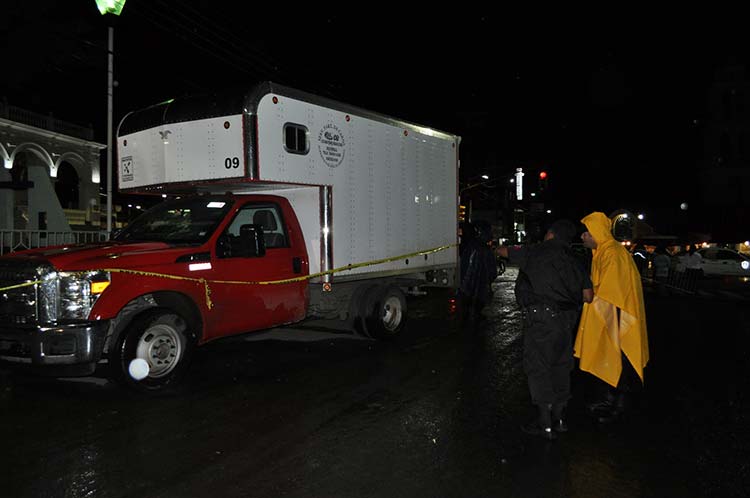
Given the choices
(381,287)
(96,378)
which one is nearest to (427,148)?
(381,287)

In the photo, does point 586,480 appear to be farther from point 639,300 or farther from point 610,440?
point 639,300

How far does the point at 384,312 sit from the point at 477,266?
2.06 metres

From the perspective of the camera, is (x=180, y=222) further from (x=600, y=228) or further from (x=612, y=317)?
(x=612, y=317)

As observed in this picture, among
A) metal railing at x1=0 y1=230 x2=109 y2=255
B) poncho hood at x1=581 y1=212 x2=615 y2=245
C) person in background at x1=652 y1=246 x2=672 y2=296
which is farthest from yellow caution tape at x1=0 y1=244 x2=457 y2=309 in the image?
person in background at x1=652 y1=246 x2=672 y2=296

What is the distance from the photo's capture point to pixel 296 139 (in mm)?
7211

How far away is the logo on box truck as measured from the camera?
7637mm

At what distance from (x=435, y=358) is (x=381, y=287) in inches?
62.3

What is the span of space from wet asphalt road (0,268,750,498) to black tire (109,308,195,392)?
0.24m

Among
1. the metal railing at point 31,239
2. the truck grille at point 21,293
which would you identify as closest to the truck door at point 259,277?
the truck grille at point 21,293

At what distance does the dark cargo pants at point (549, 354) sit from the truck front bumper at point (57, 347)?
13.1ft

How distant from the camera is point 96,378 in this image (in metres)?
6.48

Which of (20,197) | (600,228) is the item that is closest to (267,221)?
(600,228)

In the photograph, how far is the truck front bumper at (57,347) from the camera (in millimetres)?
5336

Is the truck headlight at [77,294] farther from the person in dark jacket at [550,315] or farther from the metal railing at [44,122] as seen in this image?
the metal railing at [44,122]
